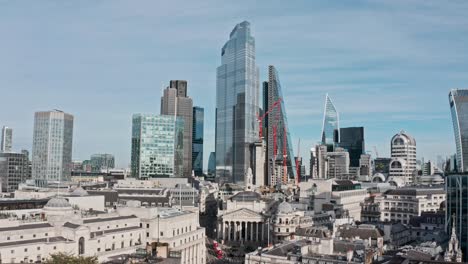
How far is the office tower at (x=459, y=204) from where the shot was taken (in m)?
94.5

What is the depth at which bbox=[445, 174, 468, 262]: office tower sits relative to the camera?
94500 millimetres

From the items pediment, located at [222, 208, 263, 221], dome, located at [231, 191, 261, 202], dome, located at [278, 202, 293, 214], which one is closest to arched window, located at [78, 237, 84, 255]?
dome, located at [278, 202, 293, 214]

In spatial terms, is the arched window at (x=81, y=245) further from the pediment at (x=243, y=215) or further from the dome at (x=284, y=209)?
the pediment at (x=243, y=215)

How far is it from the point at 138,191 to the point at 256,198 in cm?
4729

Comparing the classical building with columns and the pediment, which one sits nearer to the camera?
the classical building with columns

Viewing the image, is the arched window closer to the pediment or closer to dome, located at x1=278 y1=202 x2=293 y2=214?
dome, located at x1=278 y1=202 x2=293 y2=214

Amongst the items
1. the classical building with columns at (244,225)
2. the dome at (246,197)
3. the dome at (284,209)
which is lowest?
the classical building with columns at (244,225)

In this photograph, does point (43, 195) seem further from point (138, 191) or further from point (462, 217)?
point (462, 217)

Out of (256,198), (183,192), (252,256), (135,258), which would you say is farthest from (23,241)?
(183,192)

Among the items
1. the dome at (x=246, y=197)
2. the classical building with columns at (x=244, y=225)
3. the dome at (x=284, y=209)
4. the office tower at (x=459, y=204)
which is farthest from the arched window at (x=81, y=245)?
the dome at (x=246, y=197)

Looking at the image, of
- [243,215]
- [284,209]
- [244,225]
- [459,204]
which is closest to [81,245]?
[284,209]

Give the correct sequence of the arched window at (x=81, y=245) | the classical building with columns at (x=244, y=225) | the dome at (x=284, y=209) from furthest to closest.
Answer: the classical building with columns at (x=244, y=225) → the dome at (x=284, y=209) → the arched window at (x=81, y=245)

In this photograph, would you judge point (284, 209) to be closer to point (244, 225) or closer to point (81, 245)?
point (244, 225)

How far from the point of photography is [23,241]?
87625 millimetres
